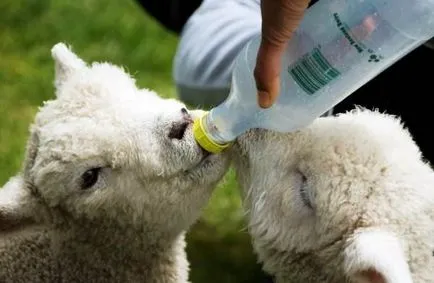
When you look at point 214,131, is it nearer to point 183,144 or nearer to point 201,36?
point 183,144

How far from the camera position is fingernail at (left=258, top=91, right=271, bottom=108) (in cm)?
180

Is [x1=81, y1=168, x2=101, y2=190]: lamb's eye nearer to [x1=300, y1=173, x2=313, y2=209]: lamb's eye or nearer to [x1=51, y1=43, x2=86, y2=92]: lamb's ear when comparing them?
[x1=51, y1=43, x2=86, y2=92]: lamb's ear

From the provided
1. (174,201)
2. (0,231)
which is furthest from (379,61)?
(0,231)

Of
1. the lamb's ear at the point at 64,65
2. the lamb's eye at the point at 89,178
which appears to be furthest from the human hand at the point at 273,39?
the lamb's ear at the point at 64,65

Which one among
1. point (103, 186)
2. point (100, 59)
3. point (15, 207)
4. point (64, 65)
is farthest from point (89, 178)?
point (100, 59)

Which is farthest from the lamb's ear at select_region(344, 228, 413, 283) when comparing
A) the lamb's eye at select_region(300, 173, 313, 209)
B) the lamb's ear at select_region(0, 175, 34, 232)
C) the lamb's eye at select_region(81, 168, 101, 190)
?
the lamb's ear at select_region(0, 175, 34, 232)

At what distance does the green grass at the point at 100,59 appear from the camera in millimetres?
3525

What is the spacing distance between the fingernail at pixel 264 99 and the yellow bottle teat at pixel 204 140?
0.67ft

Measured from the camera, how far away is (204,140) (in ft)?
6.59

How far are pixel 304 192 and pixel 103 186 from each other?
497 mm

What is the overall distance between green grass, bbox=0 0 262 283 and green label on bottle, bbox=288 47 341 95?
61.5 inches

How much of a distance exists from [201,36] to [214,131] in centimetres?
110

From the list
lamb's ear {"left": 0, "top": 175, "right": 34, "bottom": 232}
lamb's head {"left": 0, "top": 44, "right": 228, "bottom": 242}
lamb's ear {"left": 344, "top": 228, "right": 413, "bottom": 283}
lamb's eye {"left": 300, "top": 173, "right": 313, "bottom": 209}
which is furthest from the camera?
lamb's ear {"left": 0, "top": 175, "right": 34, "bottom": 232}

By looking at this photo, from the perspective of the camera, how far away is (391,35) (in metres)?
1.85
